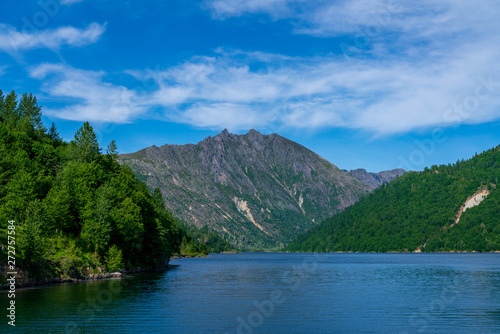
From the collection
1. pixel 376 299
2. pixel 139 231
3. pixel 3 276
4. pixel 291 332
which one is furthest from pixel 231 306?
pixel 139 231

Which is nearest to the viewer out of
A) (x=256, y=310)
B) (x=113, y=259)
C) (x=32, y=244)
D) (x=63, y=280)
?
(x=256, y=310)

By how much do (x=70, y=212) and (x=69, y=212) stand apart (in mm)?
1153

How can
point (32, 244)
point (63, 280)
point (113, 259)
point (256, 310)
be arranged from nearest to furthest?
point (256, 310) < point (32, 244) < point (63, 280) < point (113, 259)

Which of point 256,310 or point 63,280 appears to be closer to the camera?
point 256,310


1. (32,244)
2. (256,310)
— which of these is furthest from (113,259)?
(256,310)

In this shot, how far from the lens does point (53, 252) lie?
91625 mm

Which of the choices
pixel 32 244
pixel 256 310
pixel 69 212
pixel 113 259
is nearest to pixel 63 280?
pixel 32 244

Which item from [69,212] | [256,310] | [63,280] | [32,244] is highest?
[69,212]

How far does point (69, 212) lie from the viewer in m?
105

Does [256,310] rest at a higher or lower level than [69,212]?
lower

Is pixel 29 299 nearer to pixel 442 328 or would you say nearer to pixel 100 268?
pixel 100 268

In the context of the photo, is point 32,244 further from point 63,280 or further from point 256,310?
point 256,310

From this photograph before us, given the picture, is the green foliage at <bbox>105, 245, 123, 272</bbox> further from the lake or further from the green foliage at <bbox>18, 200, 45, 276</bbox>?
the lake

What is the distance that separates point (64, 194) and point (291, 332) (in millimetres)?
80195
